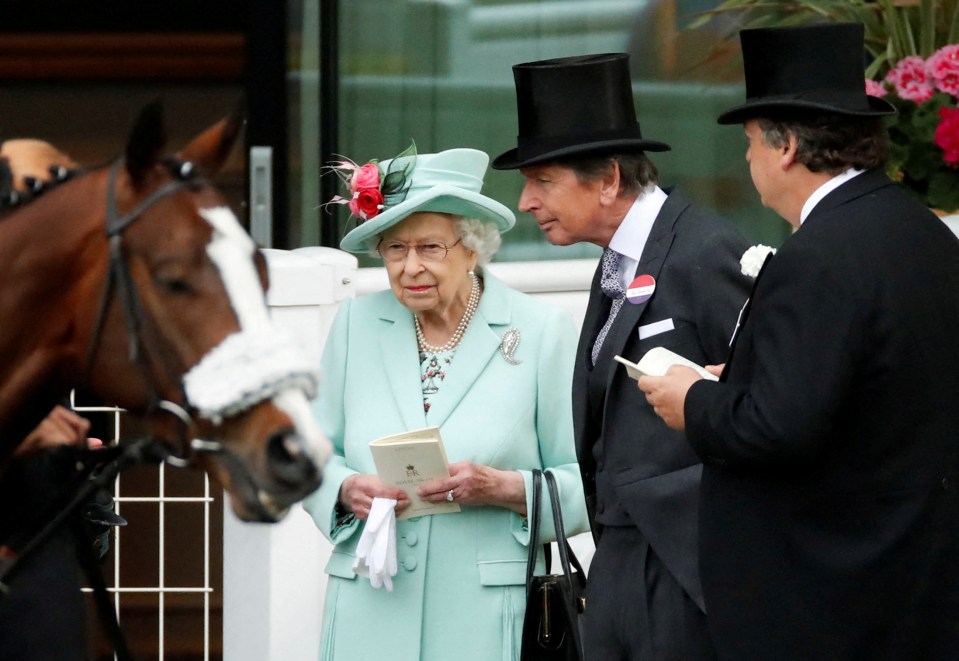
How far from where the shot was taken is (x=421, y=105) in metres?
6.99

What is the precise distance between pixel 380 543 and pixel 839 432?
119 cm

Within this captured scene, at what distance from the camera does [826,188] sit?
9.73 feet

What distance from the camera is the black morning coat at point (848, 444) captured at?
279 centimetres

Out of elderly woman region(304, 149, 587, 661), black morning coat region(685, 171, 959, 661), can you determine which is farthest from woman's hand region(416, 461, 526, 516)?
black morning coat region(685, 171, 959, 661)

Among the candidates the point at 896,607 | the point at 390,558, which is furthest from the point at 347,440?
the point at 896,607

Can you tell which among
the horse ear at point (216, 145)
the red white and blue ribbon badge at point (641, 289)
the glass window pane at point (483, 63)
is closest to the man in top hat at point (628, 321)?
the red white and blue ribbon badge at point (641, 289)

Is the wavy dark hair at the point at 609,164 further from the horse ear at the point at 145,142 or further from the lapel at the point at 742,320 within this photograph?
the horse ear at the point at 145,142

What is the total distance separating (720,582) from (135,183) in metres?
1.29

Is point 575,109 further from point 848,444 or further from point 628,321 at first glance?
point 848,444

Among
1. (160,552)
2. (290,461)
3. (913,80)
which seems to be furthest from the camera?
(913,80)

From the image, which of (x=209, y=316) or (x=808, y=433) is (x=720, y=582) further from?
(x=209, y=316)

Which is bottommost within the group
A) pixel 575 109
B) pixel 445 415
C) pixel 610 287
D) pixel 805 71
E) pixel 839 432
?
pixel 445 415

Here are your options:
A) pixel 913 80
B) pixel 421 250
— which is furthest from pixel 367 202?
pixel 913 80

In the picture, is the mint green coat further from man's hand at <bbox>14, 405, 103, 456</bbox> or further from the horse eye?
the horse eye
